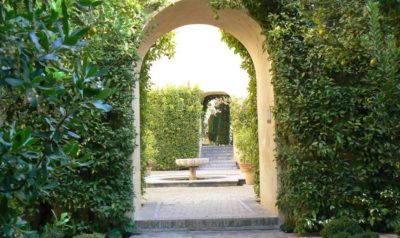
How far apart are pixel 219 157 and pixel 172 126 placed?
3328 millimetres

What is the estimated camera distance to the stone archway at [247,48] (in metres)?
6.61

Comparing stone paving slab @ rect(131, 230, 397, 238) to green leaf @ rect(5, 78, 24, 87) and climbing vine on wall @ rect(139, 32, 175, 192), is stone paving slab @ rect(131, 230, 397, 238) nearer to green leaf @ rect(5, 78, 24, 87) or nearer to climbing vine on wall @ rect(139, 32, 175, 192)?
climbing vine on wall @ rect(139, 32, 175, 192)

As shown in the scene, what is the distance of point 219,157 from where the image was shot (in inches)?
824

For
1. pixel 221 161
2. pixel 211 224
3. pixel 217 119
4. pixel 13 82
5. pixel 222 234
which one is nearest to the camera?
pixel 13 82

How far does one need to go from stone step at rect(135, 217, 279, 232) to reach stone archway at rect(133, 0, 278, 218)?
332 millimetres

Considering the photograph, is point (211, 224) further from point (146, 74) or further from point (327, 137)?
point (146, 74)

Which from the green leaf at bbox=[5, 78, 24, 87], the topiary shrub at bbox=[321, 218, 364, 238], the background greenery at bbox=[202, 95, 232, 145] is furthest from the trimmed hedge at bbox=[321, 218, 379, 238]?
the background greenery at bbox=[202, 95, 232, 145]

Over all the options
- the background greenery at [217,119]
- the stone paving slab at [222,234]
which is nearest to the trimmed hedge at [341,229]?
the stone paving slab at [222,234]

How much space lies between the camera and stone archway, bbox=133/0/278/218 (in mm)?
6609

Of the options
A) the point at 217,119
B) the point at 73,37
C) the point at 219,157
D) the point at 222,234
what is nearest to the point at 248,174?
the point at 222,234

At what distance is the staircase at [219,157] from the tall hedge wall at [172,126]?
1.14 metres

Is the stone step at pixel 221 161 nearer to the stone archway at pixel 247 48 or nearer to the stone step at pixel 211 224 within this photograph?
the stone archway at pixel 247 48

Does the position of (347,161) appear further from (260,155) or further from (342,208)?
(260,155)

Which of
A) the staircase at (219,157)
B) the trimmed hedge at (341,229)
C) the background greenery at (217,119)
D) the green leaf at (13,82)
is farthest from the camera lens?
the background greenery at (217,119)
